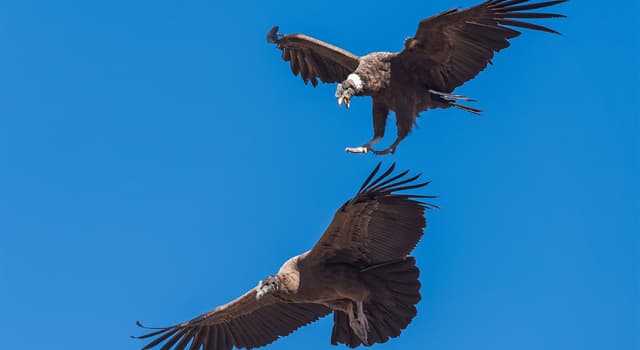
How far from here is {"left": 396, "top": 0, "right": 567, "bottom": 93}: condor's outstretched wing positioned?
1417 cm

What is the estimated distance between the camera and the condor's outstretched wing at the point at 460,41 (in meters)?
14.2

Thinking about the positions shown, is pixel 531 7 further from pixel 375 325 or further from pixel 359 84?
pixel 375 325

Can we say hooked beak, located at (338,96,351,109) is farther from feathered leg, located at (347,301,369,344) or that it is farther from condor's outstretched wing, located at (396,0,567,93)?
feathered leg, located at (347,301,369,344)

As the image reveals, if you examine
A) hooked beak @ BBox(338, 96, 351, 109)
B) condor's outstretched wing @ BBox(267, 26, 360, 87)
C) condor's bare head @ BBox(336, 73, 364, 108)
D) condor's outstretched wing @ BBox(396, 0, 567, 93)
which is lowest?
hooked beak @ BBox(338, 96, 351, 109)

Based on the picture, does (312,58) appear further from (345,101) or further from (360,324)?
(360,324)

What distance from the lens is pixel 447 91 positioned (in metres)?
15.1

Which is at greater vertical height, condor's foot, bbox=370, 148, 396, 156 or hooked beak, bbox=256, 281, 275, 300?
condor's foot, bbox=370, 148, 396, 156

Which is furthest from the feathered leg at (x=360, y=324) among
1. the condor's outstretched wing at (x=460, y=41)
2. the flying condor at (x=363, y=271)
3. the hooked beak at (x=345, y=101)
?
the condor's outstretched wing at (x=460, y=41)

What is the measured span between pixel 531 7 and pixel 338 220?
9.47ft

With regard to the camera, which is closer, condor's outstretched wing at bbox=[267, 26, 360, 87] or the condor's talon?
the condor's talon

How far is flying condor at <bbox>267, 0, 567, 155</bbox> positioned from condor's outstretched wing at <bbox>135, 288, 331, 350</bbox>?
213cm

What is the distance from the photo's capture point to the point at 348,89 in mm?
14219

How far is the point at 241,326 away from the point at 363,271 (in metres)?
1.79

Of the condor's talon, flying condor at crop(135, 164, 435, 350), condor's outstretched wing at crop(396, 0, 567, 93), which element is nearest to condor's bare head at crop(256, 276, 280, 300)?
flying condor at crop(135, 164, 435, 350)
